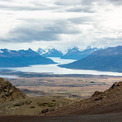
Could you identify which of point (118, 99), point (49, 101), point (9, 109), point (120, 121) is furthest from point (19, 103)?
point (120, 121)

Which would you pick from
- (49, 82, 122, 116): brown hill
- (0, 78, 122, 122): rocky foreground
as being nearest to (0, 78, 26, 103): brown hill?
(0, 78, 122, 122): rocky foreground

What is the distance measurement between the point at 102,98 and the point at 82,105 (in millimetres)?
2777

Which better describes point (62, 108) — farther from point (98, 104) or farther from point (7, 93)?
point (7, 93)

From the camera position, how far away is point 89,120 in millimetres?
17641

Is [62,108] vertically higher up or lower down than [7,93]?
lower down

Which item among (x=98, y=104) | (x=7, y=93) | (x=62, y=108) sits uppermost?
(x=7, y=93)

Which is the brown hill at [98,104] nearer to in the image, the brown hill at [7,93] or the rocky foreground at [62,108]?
the rocky foreground at [62,108]

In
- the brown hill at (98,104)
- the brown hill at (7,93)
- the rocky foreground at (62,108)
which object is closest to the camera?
the rocky foreground at (62,108)

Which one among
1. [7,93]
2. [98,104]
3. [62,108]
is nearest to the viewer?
[98,104]

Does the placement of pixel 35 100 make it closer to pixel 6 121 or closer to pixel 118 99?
pixel 118 99

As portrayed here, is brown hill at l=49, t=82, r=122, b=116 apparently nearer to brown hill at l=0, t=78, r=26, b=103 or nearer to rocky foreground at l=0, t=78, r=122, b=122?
rocky foreground at l=0, t=78, r=122, b=122

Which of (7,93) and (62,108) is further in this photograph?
(7,93)

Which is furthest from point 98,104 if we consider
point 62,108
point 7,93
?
point 7,93

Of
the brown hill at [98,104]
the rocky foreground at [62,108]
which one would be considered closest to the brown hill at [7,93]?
the rocky foreground at [62,108]
